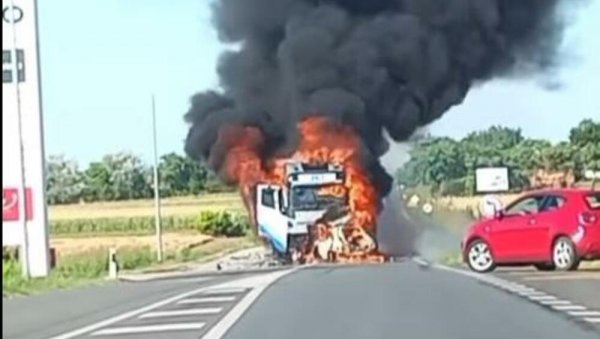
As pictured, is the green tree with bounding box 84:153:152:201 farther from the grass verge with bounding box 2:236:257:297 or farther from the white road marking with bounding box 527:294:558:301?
the white road marking with bounding box 527:294:558:301

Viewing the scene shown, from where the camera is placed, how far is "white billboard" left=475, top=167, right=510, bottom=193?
37406mm

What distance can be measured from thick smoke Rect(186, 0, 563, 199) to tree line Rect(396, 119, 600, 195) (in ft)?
14.7

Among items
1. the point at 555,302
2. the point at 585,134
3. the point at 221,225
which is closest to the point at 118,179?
the point at 221,225

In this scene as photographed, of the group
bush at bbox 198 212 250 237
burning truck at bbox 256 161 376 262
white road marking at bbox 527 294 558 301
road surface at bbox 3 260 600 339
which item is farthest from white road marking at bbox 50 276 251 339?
bush at bbox 198 212 250 237

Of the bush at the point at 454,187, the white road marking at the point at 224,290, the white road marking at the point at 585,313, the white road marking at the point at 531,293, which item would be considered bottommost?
the white road marking at the point at 531,293

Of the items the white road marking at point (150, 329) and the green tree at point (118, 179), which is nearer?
the white road marking at point (150, 329)

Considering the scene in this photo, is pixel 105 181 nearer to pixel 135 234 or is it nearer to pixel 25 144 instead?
pixel 135 234

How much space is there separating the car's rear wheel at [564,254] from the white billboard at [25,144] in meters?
9.27

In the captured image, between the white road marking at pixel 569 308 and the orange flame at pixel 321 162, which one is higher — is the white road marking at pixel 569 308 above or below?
below

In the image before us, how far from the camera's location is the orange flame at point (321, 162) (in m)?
39.5

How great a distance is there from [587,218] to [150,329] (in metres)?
11.8

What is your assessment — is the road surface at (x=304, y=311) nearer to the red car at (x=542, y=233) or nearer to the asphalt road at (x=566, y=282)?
the asphalt road at (x=566, y=282)

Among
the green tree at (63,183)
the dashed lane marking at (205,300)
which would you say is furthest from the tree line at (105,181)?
the dashed lane marking at (205,300)

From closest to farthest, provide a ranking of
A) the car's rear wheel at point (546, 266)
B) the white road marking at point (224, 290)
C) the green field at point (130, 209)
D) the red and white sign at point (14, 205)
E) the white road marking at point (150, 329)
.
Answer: the white road marking at point (150, 329), the white road marking at point (224, 290), the car's rear wheel at point (546, 266), the red and white sign at point (14, 205), the green field at point (130, 209)
